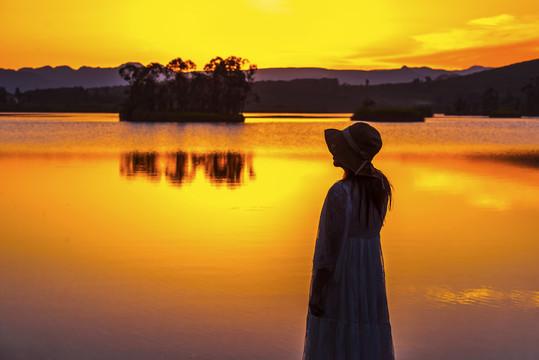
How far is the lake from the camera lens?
645 centimetres

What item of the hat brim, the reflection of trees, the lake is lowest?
the reflection of trees

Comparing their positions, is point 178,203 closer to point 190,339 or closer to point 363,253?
point 190,339

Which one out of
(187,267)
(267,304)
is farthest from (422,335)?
(187,267)

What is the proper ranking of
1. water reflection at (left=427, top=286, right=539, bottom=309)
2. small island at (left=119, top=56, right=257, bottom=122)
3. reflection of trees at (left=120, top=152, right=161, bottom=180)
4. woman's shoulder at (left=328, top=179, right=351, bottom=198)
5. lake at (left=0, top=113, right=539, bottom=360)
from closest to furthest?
1. woman's shoulder at (left=328, top=179, right=351, bottom=198)
2. lake at (left=0, top=113, right=539, bottom=360)
3. water reflection at (left=427, top=286, right=539, bottom=309)
4. reflection of trees at (left=120, top=152, right=161, bottom=180)
5. small island at (left=119, top=56, right=257, bottom=122)

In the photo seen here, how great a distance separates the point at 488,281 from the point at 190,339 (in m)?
4.38

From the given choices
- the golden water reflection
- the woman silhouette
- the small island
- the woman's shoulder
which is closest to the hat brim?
the woman silhouette

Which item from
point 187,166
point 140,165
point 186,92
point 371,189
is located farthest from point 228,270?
point 186,92

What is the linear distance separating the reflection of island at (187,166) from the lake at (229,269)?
2173 millimetres

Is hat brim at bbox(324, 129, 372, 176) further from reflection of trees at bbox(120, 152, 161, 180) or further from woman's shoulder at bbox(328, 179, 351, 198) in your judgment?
reflection of trees at bbox(120, 152, 161, 180)

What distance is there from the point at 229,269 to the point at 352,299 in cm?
531

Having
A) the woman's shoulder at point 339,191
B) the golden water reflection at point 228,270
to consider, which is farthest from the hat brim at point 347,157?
the golden water reflection at point 228,270

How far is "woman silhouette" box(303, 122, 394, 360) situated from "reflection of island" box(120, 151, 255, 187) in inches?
650

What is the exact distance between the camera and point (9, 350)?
241 inches

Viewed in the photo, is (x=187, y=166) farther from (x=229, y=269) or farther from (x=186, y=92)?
(x=186, y=92)
